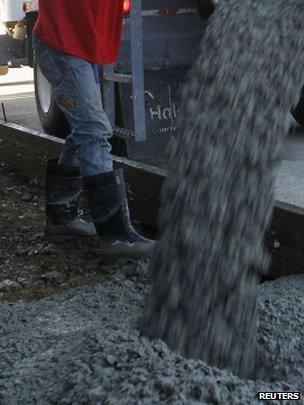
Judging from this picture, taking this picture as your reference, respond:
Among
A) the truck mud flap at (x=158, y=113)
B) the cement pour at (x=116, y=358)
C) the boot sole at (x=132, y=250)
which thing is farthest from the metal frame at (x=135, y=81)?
the cement pour at (x=116, y=358)

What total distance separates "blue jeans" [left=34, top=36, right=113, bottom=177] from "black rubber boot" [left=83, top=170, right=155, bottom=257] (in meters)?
0.06

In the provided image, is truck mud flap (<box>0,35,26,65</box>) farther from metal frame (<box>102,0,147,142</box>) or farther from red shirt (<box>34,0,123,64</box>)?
red shirt (<box>34,0,123,64</box>)

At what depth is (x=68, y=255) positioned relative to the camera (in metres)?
3.86

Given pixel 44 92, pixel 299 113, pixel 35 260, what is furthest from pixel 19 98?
pixel 35 260

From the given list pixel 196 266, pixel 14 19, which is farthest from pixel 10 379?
pixel 14 19

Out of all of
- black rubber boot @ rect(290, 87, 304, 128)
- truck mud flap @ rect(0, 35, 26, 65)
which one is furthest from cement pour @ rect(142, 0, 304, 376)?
truck mud flap @ rect(0, 35, 26, 65)

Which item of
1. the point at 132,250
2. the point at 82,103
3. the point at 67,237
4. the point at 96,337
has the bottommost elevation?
the point at 67,237

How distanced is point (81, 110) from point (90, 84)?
136mm

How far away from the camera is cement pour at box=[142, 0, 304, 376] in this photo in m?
2.25

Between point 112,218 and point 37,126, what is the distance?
3.97 m

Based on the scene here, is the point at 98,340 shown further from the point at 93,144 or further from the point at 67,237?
the point at 67,237

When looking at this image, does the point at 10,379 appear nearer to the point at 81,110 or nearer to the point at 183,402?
the point at 183,402

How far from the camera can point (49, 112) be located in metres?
6.37

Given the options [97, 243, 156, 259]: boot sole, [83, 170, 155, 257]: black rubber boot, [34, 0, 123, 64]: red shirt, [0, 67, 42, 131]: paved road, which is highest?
[34, 0, 123, 64]: red shirt
